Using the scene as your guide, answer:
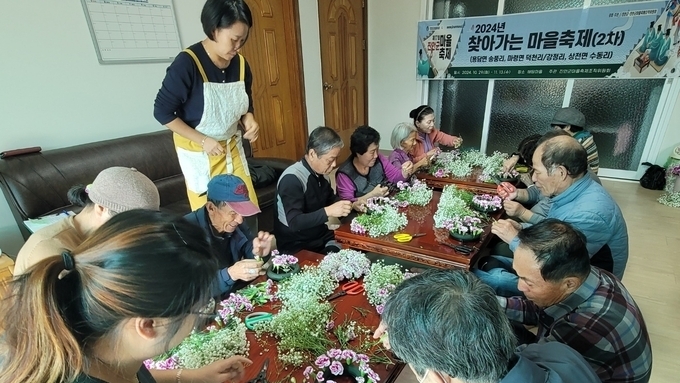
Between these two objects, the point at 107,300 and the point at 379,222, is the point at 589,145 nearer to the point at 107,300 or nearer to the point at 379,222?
the point at 379,222

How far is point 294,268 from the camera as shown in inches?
56.3

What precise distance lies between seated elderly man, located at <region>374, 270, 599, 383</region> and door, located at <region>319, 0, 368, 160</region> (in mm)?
4315

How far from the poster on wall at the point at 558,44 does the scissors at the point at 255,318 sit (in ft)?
15.7

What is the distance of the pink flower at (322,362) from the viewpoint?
97cm

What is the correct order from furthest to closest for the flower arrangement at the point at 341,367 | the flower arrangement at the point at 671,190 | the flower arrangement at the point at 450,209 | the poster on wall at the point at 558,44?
the poster on wall at the point at 558,44
the flower arrangement at the point at 671,190
the flower arrangement at the point at 450,209
the flower arrangement at the point at 341,367

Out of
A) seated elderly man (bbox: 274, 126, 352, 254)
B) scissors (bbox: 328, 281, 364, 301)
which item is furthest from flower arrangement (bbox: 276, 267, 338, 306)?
seated elderly man (bbox: 274, 126, 352, 254)

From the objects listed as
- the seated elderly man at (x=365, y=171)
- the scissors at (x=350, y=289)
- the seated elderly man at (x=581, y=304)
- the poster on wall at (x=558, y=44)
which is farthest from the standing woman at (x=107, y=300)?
the poster on wall at (x=558, y=44)

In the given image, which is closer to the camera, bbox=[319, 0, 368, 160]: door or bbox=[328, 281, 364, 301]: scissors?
bbox=[328, 281, 364, 301]: scissors

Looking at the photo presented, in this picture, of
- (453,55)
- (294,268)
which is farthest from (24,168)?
(453,55)

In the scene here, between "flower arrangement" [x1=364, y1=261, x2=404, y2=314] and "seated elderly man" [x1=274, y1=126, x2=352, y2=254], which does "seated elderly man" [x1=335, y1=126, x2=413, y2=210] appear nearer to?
"seated elderly man" [x1=274, y1=126, x2=352, y2=254]

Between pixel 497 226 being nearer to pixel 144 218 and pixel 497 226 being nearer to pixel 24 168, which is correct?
pixel 144 218

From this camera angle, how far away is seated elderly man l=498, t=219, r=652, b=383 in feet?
3.49

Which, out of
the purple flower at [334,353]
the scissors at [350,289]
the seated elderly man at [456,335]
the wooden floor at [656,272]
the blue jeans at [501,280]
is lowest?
the wooden floor at [656,272]

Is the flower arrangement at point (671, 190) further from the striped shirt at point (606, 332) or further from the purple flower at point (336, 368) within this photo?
the purple flower at point (336, 368)
